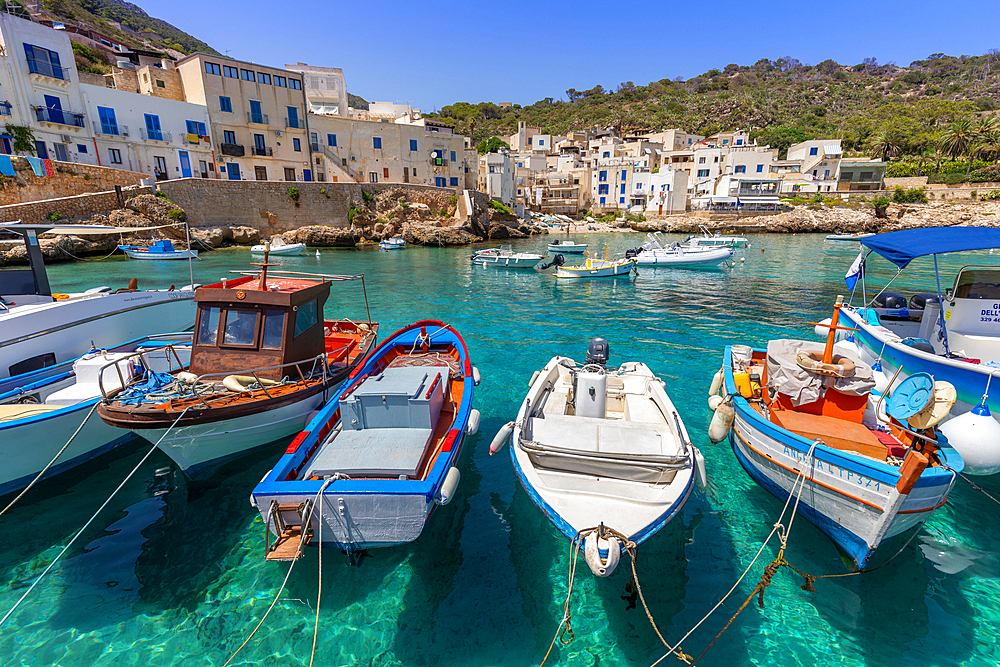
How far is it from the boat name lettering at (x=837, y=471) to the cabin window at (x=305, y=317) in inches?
320

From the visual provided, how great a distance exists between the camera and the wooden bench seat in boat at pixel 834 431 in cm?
564

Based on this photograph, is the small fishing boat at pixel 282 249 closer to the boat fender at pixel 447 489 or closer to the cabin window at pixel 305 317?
the cabin window at pixel 305 317

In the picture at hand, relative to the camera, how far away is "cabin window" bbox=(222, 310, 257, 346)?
26.1 feet

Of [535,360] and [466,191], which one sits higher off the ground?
[466,191]

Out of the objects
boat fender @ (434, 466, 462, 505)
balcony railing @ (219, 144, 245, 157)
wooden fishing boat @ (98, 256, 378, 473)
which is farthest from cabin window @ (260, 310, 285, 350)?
balcony railing @ (219, 144, 245, 157)

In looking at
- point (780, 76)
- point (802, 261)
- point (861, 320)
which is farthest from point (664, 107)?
point (861, 320)

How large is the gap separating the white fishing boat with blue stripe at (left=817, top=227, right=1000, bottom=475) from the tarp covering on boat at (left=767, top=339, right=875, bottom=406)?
1.02 meters

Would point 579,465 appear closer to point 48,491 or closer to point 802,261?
point 48,491

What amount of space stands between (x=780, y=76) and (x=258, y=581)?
189148 mm

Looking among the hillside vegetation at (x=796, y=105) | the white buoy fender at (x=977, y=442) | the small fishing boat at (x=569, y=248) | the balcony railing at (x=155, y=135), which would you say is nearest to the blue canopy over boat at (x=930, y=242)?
the white buoy fender at (x=977, y=442)

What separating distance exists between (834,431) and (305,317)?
345 inches

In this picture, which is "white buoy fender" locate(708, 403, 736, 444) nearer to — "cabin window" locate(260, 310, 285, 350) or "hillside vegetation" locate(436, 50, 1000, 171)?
"cabin window" locate(260, 310, 285, 350)

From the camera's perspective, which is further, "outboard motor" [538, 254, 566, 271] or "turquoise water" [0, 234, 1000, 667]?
"outboard motor" [538, 254, 566, 271]

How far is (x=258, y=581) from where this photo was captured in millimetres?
5617
